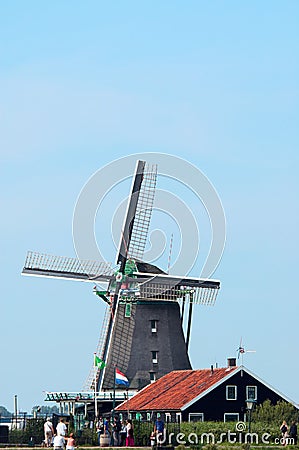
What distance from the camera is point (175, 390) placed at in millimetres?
57000

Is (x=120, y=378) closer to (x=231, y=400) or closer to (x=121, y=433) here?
(x=231, y=400)

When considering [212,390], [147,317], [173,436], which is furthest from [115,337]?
[173,436]

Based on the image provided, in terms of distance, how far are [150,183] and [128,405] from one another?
36.8ft

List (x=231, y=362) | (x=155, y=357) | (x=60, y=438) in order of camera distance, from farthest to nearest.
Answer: (x=155, y=357), (x=231, y=362), (x=60, y=438)

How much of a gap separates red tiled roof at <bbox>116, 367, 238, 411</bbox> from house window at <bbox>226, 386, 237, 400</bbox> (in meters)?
0.62

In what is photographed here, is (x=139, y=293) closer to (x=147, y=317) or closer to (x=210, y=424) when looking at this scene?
(x=147, y=317)

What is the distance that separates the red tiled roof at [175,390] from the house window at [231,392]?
62 cm

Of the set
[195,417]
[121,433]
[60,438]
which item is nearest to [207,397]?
[195,417]

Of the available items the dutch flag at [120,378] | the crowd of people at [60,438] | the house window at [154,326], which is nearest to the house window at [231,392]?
the dutch flag at [120,378]

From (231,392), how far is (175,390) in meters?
2.88

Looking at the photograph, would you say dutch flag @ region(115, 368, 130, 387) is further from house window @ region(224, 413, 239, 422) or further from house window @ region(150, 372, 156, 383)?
house window @ region(224, 413, 239, 422)

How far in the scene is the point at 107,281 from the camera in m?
59.6

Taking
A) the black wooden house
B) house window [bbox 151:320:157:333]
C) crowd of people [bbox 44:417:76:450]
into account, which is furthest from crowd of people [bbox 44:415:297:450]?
house window [bbox 151:320:157:333]

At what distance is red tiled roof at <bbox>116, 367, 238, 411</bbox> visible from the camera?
182ft
